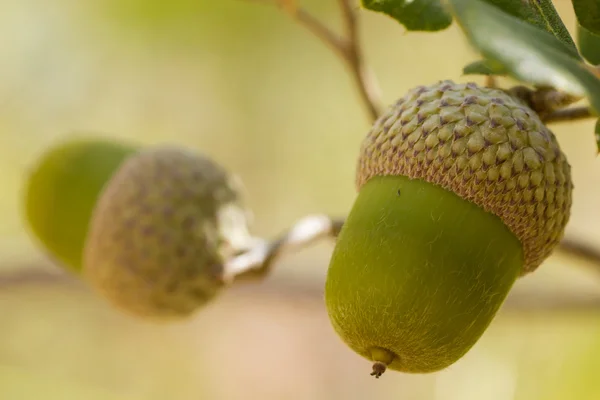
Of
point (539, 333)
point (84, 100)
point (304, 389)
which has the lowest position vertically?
point (539, 333)

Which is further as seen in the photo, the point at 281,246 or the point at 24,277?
the point at 24,277

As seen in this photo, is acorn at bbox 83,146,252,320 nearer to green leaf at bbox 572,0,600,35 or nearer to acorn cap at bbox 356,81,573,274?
acorn cap at bbox 356,81,573,274

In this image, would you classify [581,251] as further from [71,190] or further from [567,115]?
[71,190]

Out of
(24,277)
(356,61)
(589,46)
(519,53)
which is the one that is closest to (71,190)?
(24,277)

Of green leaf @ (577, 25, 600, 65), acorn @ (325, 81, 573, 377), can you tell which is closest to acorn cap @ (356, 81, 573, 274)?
acorn @ (325, 81, 573, 377)

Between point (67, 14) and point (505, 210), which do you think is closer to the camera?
point (505, 210)

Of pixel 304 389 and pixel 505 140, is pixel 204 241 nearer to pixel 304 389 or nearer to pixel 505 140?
pixel 505 140

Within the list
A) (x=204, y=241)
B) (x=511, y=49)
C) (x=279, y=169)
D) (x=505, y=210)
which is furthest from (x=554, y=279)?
(x=511, y=49)
